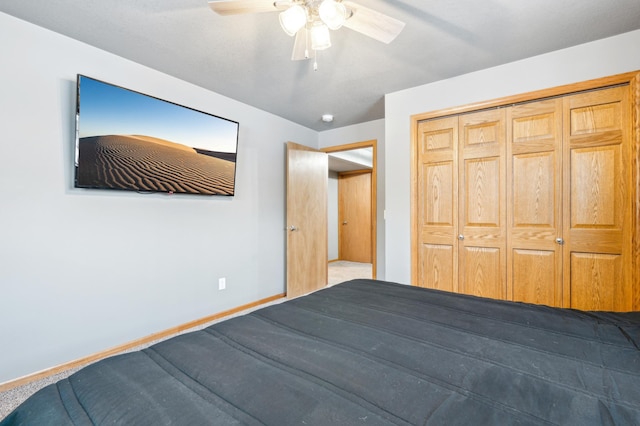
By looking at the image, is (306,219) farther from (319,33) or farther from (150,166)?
(319,33)

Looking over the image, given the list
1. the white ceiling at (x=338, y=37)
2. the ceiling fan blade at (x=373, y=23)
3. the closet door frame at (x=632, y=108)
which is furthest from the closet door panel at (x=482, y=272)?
the ceiling fan blade at (x=373, y=23)

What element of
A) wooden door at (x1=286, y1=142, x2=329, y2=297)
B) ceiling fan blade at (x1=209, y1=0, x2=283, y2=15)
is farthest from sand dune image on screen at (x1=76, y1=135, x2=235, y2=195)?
ceiling fan blade at (x1=209, y1=0, x2=283, y2=15)

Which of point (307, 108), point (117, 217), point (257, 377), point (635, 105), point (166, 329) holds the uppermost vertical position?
point (307, 108)

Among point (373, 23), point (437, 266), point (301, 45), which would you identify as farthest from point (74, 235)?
point (437, 266)

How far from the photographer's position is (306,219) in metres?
4.11

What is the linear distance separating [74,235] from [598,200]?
3.94 meters

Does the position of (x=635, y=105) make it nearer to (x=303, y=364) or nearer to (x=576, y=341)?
(x=576, y=341)

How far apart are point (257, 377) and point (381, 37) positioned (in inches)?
72.0

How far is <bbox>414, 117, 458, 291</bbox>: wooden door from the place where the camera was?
9.06ft

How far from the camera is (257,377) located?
835 millimetres

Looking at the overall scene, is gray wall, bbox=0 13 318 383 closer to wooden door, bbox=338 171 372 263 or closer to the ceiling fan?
the ceiling fan

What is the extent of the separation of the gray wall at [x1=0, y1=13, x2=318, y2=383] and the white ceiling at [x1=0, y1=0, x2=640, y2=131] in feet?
0.79

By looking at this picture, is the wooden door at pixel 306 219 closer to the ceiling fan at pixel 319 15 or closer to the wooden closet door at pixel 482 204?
the wooden closet door at pixel 482 204

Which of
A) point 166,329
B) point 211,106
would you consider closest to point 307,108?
point 211,106
